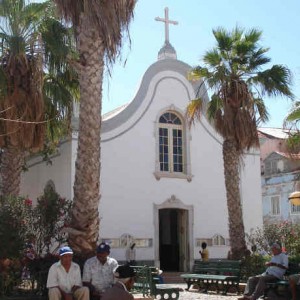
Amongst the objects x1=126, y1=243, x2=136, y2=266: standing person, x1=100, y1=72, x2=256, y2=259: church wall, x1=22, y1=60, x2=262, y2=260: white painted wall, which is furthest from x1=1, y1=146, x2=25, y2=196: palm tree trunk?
x1=126, y1=243, x2=136, y2=266: standing person

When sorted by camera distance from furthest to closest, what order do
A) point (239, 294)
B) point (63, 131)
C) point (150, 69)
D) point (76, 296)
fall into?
point (150, 69), point (63, 131), point (239, 294), point (76, 296)

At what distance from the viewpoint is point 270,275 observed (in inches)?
A: 475

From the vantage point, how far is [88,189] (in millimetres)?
11812

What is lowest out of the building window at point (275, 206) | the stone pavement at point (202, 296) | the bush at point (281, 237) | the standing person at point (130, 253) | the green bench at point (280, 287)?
the stone pavement at point (202, 296)

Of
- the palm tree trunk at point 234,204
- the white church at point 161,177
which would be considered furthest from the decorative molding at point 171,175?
the palm tree trunk at point 234,204

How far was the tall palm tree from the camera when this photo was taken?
1177 centimetres

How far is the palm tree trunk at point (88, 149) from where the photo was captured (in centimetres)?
1172

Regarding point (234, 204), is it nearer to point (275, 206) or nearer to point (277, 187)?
point (277, 187)

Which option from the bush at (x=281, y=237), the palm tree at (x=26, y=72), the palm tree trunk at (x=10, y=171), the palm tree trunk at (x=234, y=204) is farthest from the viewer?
the bush at (x=281, y=237)

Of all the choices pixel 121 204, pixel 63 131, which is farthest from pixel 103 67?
pixel 121 204

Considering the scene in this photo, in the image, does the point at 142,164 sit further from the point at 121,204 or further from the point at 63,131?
the point at 63,131

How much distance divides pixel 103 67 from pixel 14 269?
467cm

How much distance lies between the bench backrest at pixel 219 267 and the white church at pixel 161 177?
14.1ft

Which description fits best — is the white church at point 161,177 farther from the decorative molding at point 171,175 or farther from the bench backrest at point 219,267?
the bench backrest at point 219,267
